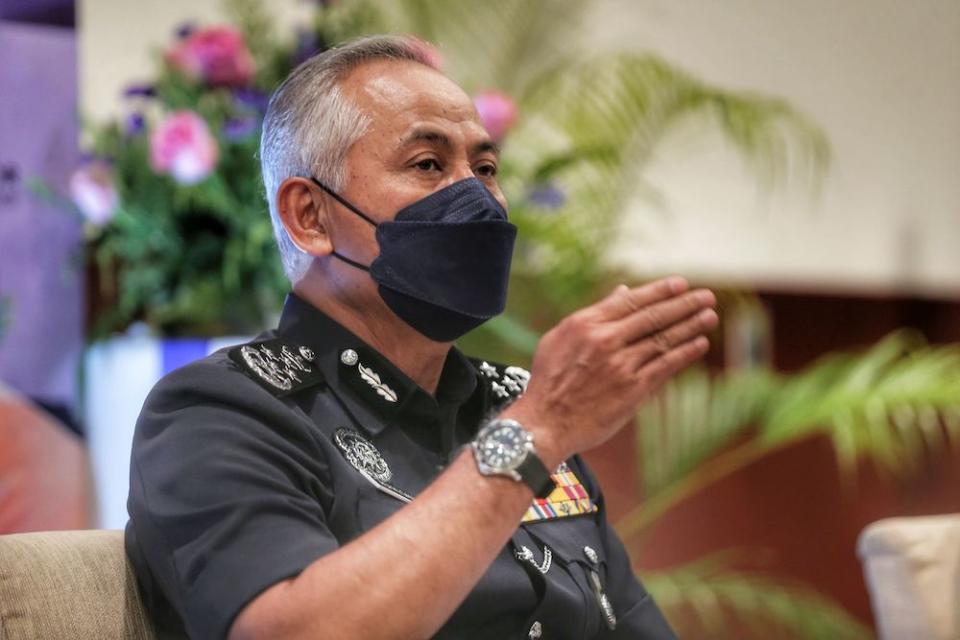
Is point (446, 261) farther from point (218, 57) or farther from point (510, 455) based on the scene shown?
point (218, 57)

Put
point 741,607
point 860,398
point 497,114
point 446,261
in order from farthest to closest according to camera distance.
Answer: point 741,607, point 860,398, point 497,114, point 446,261

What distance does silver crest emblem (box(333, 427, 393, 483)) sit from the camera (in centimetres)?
145

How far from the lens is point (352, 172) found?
5.42 ft

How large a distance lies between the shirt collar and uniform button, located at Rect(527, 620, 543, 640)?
0.29 meters

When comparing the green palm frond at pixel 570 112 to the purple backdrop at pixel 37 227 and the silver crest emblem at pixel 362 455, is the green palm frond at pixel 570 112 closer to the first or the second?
the purple backdrop at pixel 37 227

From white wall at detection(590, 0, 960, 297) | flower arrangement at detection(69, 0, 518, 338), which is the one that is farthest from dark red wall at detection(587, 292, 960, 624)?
flower arrangement at detection(69, 0, 518, 338)

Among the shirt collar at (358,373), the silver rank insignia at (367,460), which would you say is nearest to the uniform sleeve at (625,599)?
the shirt collar at (358,373)

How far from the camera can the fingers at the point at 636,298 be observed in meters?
1.24

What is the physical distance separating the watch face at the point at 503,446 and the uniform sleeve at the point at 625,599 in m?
0.52

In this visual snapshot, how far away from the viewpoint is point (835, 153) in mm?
4535

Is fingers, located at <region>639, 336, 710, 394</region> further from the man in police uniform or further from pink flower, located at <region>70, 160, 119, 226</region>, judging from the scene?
pink flower, located at <region>70, 160, 119, 226</region>

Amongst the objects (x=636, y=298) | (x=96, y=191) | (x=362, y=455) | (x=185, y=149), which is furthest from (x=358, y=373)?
(x=96, y=191)

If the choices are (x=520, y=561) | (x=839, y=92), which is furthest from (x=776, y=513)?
(x=520, y=561)

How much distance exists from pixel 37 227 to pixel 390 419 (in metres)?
1.50
